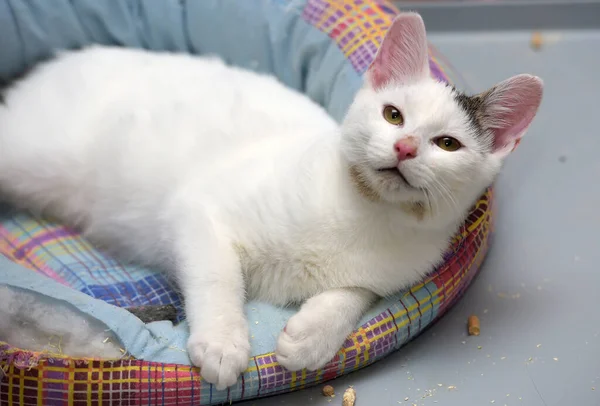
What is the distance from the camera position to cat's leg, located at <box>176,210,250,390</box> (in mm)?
1390

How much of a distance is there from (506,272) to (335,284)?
65 cm

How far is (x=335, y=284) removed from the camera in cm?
158

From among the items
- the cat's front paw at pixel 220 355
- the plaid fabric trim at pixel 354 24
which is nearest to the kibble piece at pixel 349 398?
the cat's front paw at pixel 220 355

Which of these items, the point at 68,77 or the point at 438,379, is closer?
the point at 438,379

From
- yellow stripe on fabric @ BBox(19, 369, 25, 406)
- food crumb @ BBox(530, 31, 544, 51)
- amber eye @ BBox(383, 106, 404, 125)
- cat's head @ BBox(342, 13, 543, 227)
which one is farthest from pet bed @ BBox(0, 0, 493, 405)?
food crumb @ BBox(530, 31, 544, 51)

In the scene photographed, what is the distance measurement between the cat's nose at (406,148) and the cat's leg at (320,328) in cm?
41

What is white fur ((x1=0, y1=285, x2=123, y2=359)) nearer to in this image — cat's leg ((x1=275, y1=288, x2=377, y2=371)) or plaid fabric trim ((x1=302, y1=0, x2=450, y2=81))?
cat's leg ((x1=275, y1=288, x2=377, y2=371))

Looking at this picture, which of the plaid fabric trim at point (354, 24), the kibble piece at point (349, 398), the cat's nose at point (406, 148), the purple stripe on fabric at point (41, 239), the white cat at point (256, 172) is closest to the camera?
the cat's nose at point (406, 148)

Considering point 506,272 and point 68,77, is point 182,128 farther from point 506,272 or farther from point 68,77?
point 506,272

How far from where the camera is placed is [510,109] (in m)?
1.45

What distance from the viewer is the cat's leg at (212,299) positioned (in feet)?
4.56

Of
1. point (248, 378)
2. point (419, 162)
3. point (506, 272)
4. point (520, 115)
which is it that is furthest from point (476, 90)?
point (248, 378)

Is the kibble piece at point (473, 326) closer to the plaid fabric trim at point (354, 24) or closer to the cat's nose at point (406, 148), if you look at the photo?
the cat's nose at point (406, 148)

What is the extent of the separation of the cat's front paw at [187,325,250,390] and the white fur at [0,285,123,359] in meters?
0.18
